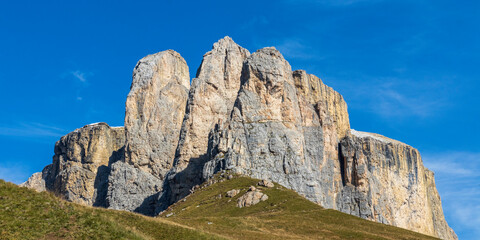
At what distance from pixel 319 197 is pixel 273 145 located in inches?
856

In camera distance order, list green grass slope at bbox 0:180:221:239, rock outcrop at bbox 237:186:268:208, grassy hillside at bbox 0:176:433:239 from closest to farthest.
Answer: green grass slope at bbox 0:180:221:239, grassy hillside at bbox 0:176:433:239, rock outcrop at bbox 237:186:268:208

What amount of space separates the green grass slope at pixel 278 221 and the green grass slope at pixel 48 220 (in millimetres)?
18290

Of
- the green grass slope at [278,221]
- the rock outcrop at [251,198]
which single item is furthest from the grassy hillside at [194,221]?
the rock outcrop at [251,198]

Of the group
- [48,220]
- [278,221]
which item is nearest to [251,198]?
[278,221]

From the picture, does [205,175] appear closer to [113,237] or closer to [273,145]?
[273,145]

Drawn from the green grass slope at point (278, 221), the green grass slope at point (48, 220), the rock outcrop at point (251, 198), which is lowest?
the green grass slope at point (48, 220)

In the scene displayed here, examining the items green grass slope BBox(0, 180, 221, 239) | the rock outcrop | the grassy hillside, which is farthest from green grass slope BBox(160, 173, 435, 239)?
green grass slope BBox(0, 180, 221, 239)

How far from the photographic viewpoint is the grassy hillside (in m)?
47.9

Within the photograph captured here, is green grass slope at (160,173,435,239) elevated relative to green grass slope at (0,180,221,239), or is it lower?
elevated

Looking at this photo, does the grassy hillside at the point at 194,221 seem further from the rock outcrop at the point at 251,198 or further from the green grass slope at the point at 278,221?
the rock outcrop at the point at 251,198

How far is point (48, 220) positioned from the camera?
159 feet

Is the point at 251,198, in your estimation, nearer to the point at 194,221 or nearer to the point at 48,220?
the point at 194,221

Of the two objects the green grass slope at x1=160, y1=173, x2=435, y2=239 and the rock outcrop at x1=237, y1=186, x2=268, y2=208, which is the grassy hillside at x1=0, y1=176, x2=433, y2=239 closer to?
the green grass slope at x1=160, y1=173, x2=435, y2=239

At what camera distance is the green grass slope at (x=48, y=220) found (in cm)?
4606
